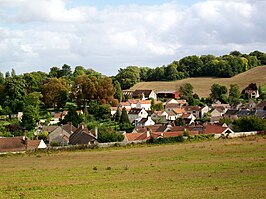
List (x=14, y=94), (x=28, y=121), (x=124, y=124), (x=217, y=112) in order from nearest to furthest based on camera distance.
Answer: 1. (x=124, y=124)
2. (x=28, y=121)
3. (x=217, y=112)
4. (x=14, y=94)

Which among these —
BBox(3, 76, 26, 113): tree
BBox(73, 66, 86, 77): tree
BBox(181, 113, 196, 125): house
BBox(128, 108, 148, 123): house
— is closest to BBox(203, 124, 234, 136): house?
BBox(181, 113, 196, 125): house

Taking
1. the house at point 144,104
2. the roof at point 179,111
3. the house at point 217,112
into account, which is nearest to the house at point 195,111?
the roof at point 179,111

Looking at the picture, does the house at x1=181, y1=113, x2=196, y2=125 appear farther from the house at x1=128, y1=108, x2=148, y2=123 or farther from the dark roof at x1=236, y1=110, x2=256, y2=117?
the house at x1=128, y1=108, x2=148, y2=123

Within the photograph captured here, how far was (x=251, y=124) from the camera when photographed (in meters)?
58.2

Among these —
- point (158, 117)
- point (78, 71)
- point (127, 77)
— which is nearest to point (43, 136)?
point (158, 117)

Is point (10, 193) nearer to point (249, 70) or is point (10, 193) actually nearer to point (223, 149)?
point (223, 149)

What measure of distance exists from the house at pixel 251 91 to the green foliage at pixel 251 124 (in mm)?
59628

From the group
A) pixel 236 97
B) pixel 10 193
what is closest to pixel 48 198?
pixel 10 193

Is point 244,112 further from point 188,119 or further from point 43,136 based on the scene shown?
point 43,136

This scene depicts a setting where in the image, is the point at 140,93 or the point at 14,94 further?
the point at 140,93

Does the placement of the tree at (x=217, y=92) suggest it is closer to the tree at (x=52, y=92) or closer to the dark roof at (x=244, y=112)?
the dark roof at (x=244, y=112)

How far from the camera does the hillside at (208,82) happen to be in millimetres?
133125

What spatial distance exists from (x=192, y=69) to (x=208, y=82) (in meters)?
16.6

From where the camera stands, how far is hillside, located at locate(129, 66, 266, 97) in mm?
133125
